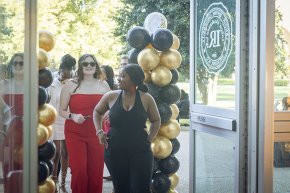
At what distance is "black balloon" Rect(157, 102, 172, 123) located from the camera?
5.37 m

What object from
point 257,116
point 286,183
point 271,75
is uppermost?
point 271,75

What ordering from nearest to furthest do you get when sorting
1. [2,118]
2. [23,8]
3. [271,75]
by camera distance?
1. [23,8]
2. [2,118]
3. [271,75]

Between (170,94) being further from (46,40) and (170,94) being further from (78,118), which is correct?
(46,40)

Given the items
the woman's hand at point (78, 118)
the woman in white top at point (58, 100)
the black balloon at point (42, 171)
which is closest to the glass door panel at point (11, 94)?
the black balloon at point (42, 171)

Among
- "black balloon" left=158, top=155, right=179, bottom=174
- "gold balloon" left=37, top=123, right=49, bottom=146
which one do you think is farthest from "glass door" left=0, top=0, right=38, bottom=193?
"black balloon" left=158, top=155, right=179, bottom=174

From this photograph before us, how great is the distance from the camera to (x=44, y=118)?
474 cm

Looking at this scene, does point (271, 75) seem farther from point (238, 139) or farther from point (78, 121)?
point (78, 121)

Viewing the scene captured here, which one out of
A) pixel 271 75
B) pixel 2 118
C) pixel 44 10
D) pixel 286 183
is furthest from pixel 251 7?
pixel 44 10

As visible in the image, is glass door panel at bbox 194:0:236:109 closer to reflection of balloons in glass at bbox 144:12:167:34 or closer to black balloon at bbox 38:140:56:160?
reflection of balloons in glass at bbox 144:12:167:34

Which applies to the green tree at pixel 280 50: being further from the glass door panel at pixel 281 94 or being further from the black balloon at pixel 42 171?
the black balloon at pixel 42 171

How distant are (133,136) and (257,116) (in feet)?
3.44

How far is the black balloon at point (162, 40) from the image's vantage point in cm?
535

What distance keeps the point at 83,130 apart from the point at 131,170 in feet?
3.99

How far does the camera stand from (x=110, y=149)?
416 centimetres
